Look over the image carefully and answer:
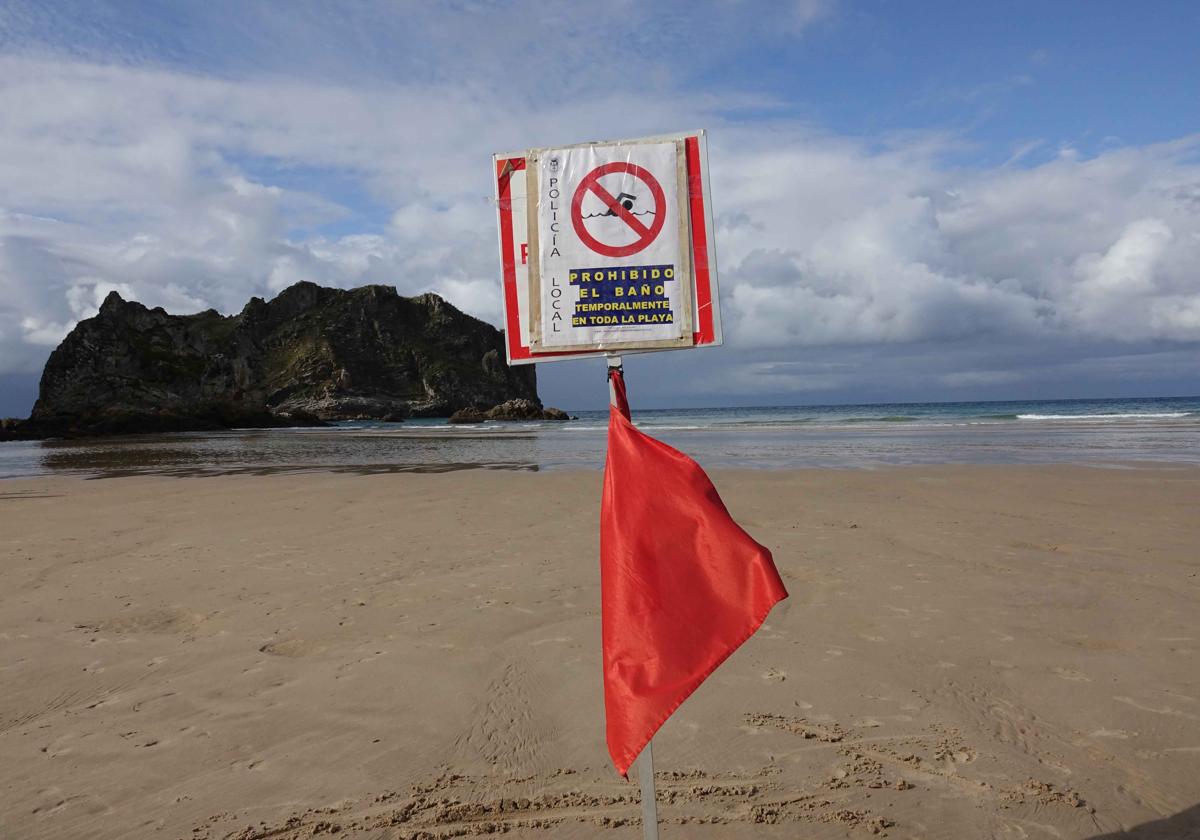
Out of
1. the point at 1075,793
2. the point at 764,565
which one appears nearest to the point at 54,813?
the point at 764,565

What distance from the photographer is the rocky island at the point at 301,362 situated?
66.7m

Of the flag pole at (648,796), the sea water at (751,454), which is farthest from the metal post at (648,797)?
the sea water at (751,454)

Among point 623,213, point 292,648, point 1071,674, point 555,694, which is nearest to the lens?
point 623,213

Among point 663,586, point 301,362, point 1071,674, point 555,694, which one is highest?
point 301,362

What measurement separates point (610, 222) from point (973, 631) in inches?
147

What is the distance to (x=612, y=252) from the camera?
100 inches

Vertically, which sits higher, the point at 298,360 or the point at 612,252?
the point at 298,360

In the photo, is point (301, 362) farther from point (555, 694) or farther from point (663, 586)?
point (663, 586)

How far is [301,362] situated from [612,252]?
3269 inches

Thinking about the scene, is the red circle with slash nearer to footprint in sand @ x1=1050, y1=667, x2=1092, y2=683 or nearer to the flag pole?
the flag pole

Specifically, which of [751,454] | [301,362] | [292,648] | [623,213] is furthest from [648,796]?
[301,362]

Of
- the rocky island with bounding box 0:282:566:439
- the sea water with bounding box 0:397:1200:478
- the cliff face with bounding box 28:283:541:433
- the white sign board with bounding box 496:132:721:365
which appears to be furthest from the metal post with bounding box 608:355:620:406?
the cliff face with bounding box 28:283:541:433

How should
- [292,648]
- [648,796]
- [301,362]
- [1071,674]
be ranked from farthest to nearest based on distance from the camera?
[301,362]
[292,648]
[1071,674]
[648,796]

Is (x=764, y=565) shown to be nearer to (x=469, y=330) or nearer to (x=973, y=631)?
(x=973, y=631)
